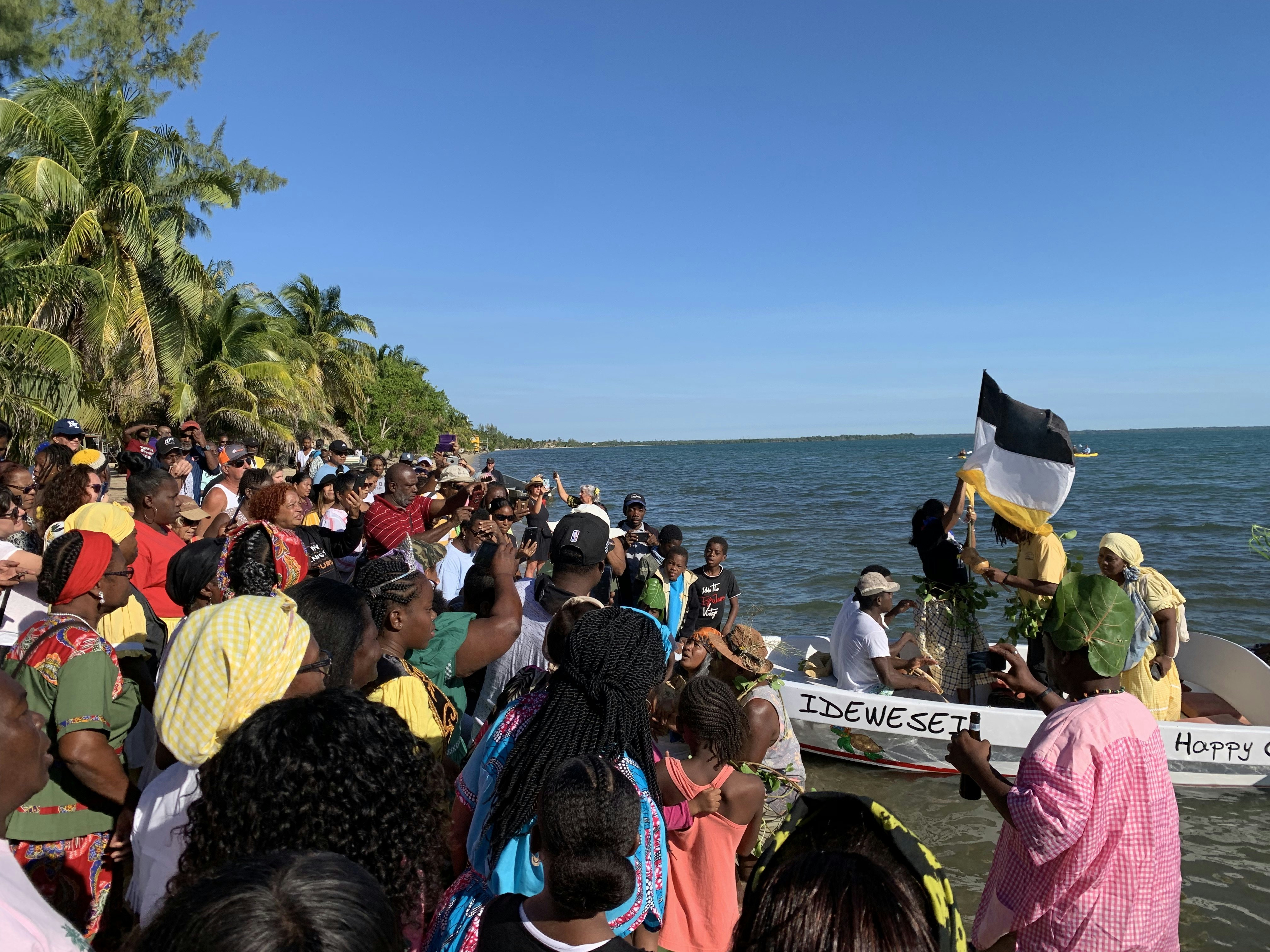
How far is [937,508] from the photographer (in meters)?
6.79

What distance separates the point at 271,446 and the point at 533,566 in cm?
2200

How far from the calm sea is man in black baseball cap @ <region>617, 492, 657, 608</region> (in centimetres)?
244

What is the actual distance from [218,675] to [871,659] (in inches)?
205

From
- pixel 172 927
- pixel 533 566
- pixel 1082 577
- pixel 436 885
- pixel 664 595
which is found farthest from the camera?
pixel 533 566

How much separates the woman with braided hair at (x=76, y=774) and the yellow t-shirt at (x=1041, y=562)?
568 cm

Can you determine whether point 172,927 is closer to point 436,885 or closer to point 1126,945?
point 436,885

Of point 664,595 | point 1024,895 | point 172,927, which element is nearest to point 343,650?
point 172,927

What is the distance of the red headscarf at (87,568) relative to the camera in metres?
2.96

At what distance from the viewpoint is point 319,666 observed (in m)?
2.35

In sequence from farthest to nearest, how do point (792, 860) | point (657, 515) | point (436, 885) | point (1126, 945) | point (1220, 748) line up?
point (657, 515), point (1220, 748), point (1126, 945), point (436, 885), point (792, 860)

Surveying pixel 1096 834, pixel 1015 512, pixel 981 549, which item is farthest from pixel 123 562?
pixel 981 549

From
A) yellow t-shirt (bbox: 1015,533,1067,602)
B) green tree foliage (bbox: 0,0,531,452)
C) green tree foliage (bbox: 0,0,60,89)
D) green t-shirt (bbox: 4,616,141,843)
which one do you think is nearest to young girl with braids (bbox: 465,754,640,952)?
green t-shirt (bbox: 4,616,141,843)

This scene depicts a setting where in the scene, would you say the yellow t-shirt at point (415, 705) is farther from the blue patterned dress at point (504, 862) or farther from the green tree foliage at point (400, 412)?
the green tree foliage at point (400, 412)

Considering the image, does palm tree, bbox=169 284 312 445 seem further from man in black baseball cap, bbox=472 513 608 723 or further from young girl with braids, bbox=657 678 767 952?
young girl with braids, bbox=657 678 767 952
